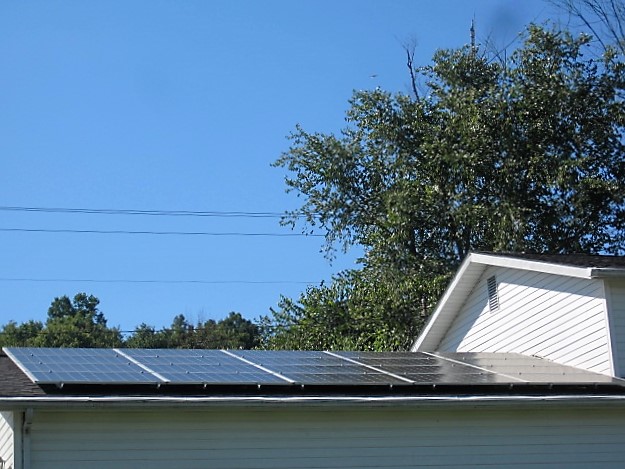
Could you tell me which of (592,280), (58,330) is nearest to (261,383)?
(592,280)

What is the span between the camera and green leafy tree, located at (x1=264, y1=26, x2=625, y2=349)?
32.4 m

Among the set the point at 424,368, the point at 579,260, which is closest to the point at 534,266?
the point at 579,260

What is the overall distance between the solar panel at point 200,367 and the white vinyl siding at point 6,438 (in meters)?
2.06

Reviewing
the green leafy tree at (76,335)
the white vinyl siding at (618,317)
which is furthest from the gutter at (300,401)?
the green leafy tree at (76,335)

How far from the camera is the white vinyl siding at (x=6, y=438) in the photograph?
12.5 metres

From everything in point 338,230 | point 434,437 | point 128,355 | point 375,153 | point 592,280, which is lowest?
point 434,437

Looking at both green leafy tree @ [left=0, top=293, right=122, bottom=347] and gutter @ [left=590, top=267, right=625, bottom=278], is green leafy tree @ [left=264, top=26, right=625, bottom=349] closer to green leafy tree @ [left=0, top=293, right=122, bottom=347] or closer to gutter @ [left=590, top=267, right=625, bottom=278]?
gutter @ [left=590, top=267, right=625, bottom=278]

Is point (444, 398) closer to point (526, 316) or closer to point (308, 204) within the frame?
point (526, 316)

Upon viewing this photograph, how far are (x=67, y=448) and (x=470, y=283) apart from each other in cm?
1087

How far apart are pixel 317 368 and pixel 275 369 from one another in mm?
829

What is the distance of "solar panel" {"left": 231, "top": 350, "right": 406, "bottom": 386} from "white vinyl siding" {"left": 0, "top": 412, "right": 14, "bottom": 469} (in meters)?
3.86

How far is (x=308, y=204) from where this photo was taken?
34.7m

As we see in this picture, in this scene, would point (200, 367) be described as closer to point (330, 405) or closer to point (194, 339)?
point (330, 405)

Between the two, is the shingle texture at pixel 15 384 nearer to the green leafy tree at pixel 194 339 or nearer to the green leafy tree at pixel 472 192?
the green leafy tree at pixel 472 192
